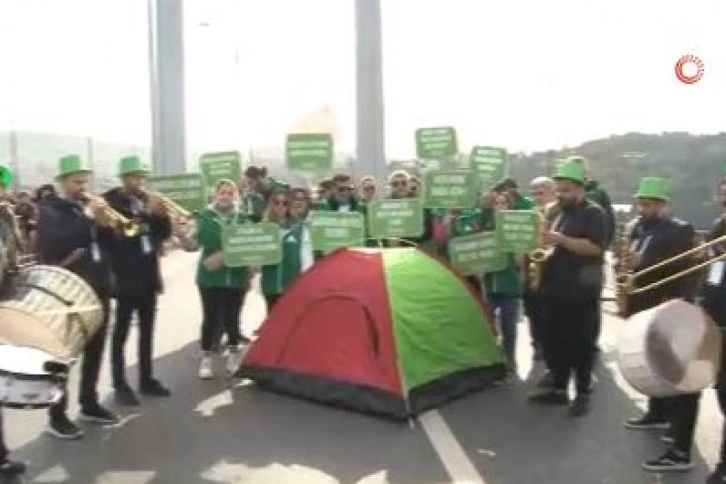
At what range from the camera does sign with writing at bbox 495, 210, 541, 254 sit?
801cm

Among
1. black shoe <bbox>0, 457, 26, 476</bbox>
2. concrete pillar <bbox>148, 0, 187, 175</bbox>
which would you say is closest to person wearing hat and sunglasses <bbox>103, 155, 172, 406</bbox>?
black shoe <bbox>0, 457, 26, 476</bbox>

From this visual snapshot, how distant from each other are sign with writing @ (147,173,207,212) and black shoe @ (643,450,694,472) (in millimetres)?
4464

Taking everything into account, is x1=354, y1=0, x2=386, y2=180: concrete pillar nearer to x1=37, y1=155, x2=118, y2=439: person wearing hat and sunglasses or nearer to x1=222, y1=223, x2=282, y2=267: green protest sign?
x1=222, y1=223, x2=282, y2=267: green protest sign

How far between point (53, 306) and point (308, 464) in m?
1.88

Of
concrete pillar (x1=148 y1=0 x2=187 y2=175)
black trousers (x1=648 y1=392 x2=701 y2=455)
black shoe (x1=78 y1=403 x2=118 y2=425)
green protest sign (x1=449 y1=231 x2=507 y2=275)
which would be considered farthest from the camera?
concrete pillar (x1=148 y1=0 x2=187 y2=175)

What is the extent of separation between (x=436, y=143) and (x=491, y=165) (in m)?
0.68

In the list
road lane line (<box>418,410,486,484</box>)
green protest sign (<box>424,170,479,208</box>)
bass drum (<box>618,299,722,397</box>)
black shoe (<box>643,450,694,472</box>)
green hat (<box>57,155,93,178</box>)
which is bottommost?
road lane line (<box>418,410,486,484</box>)

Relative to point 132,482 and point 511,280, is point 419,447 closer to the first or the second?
point 132,482

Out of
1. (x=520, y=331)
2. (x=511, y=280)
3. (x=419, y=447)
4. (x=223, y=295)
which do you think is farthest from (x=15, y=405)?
(x=520, y=331)

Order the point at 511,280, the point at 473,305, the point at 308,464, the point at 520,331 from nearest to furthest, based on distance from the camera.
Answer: the point at 308,464, the point at 473,305, the point at 511,280, the point at 520,331

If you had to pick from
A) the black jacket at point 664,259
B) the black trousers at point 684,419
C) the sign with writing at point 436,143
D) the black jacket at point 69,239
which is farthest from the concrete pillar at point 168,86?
the black trousers at point 684,419

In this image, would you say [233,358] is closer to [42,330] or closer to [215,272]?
[215,272]

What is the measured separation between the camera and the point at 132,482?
5.73 metres

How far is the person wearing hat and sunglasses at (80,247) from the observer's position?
21.5 ft
